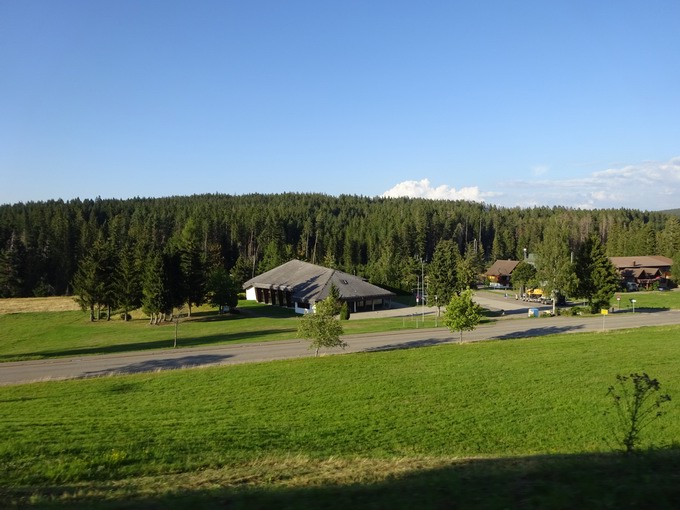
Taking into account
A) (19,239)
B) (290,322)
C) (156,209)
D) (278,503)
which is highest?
(156,209)

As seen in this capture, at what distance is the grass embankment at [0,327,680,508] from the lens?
9.31m

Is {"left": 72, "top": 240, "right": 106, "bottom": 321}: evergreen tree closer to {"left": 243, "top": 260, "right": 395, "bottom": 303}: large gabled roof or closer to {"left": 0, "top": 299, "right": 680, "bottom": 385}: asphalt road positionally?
{"left": 243, "top": 260, "right": 395, "bottom": 303}: large gabled roof

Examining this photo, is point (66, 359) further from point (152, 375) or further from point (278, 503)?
point (278, 503)

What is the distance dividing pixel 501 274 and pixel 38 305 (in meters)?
81.6

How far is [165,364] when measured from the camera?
31.7 m

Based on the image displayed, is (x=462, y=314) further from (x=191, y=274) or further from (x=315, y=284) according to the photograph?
(x=191, y=274)

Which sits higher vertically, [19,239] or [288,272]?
[19,239]

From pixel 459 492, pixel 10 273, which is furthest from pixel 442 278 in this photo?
pixel 10 273

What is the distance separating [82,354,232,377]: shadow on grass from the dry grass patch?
1656 inches

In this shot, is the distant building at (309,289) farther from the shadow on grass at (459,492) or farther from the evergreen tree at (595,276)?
the shadow on grass at (459,492)

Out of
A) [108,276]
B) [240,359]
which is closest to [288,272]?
[108,276]

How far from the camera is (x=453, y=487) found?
930cm

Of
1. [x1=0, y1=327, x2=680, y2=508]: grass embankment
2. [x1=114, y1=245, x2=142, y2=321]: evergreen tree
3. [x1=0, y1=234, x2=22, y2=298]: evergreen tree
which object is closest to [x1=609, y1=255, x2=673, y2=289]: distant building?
[x1=0, y1=327, x2=680, y2=508]: grass embankment

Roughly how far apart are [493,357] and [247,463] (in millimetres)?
22093
